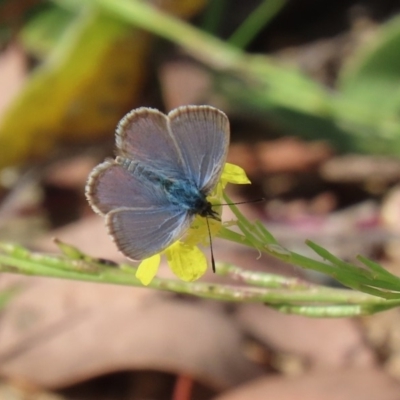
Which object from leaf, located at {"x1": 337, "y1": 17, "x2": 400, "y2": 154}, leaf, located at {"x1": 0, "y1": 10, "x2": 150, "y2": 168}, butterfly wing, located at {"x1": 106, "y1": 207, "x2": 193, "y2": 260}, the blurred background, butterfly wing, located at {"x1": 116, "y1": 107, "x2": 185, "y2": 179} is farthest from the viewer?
leaf, located at {"x1": 0, "y1": 10, "x2": 150, "y2": 168}

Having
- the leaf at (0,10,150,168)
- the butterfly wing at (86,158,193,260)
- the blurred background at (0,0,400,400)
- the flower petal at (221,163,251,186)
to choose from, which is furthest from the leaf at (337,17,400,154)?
the butterfly wing at (86,158,193,260)

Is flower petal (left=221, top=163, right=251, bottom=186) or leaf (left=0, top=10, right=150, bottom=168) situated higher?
leaf (left=0, top=10, right=150, bottom=168)

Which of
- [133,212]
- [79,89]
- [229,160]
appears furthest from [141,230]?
[79,89]

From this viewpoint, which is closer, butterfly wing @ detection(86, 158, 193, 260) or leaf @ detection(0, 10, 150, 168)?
butterfly wing @ detection(86, 158, 193, 260)

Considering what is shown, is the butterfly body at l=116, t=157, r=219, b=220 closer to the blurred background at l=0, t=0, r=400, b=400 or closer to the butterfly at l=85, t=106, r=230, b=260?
the butterfly at l=85, t=106, r=230, b=260

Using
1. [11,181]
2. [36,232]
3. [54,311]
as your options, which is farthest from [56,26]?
[54,311]

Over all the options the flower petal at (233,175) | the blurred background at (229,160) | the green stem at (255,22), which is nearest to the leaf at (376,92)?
the blurred background at (229,160)
